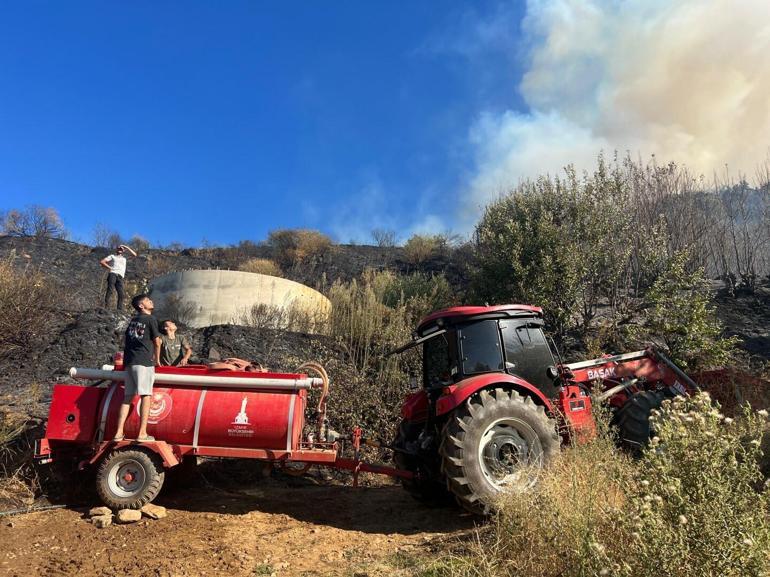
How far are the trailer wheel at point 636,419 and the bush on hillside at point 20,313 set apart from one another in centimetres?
963

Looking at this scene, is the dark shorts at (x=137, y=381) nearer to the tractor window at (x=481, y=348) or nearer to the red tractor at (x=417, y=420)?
the red tractor at (x=417, y=420)

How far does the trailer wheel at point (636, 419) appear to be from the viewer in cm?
618

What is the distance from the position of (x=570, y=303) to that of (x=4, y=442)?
956 cm

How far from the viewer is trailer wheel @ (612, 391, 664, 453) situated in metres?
6.18

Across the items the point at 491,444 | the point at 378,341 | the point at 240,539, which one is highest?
the point at 378,341

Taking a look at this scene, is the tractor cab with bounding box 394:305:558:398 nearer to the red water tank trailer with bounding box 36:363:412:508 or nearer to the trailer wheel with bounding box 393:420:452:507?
the trailer wheel with bounding box 393:420:452:507

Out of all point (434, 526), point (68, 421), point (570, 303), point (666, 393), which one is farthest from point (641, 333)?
point (68, 421)

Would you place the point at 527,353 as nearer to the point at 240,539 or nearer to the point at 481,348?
the point at 481,348

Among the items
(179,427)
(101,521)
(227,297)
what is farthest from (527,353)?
(227,297)

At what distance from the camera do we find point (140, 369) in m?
5.54

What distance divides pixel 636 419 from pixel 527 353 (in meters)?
1.59

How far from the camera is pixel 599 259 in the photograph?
456 inches

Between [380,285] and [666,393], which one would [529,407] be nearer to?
[666,393]

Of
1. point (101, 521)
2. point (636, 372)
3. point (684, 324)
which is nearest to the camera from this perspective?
point (101, 521)
